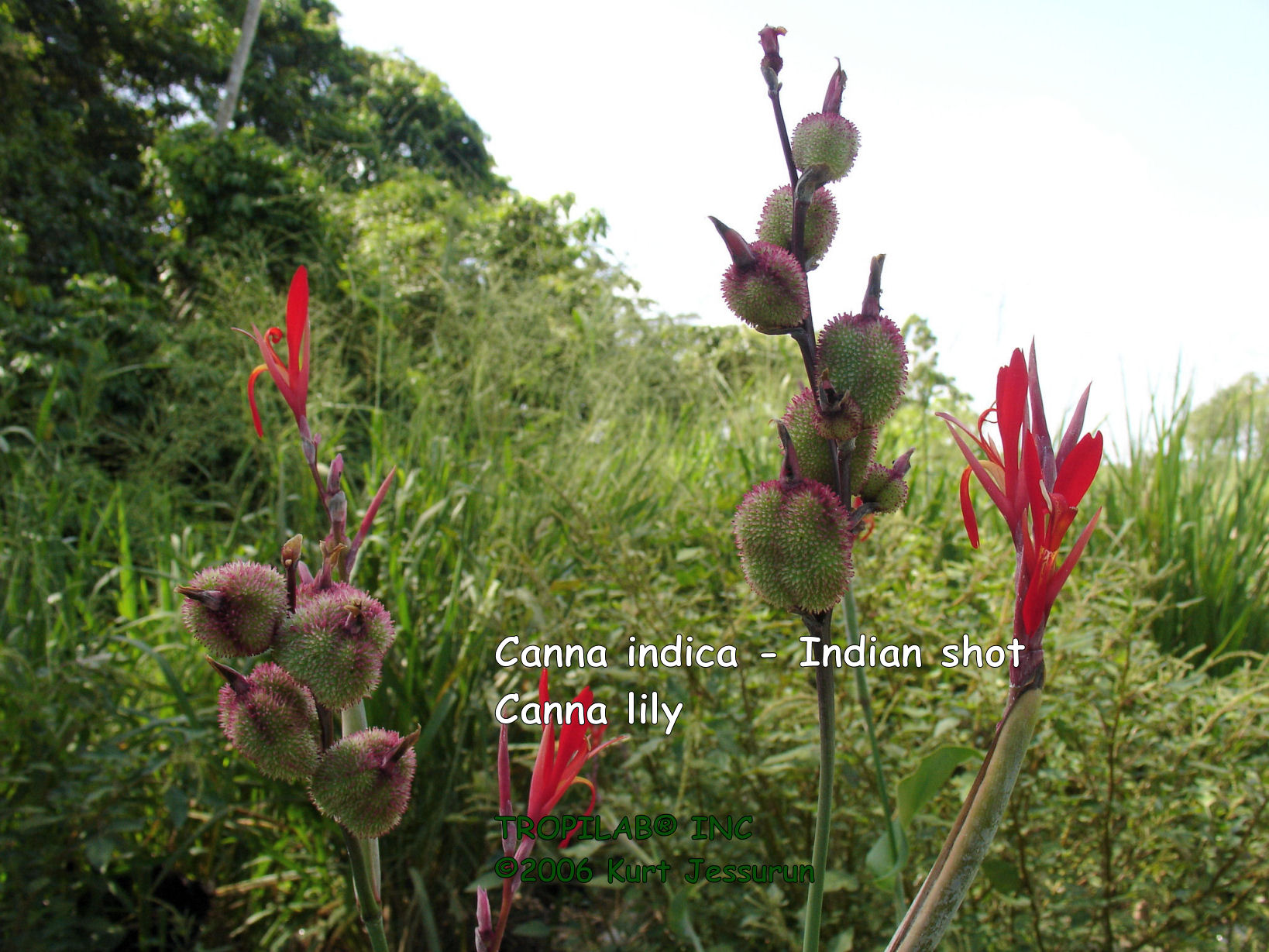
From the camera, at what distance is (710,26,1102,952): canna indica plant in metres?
0.29

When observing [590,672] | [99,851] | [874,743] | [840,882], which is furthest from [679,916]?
[99,851]

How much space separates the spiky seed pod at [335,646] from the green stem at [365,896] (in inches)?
2.5

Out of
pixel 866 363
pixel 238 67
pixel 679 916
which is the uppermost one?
pixel 238 67

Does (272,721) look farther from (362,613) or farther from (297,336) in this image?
(297,336)

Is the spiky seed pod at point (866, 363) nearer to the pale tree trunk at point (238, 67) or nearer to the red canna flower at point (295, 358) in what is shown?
the red canna flower at point (295, 358)

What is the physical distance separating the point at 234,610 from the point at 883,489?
0.29m

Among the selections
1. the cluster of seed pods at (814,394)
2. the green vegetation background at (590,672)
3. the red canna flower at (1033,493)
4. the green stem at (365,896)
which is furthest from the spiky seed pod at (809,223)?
the green vegetation background at (590,672)

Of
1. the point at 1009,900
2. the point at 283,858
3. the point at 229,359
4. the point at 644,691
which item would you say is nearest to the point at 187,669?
the point at 283,858

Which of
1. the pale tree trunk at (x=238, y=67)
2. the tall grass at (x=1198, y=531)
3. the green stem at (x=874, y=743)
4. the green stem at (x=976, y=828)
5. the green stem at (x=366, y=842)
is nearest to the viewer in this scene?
→ the green stem at (x=976, y=828)

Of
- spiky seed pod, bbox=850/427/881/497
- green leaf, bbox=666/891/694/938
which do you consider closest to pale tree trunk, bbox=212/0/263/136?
green leaf, bbox=666/891/694/938

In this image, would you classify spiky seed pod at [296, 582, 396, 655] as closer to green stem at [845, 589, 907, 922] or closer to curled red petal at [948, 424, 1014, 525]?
curled red petal at [948, 424, 1014, 525]

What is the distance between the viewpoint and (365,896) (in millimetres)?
347

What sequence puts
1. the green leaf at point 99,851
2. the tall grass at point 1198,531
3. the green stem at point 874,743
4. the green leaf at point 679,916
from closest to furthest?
1. the green stem at point 874,743
2. the green leaf at point 679,916
3. the green leaf at point 99,851
4. the tall grass at point 1198,531

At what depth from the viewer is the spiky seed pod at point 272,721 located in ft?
1.09
